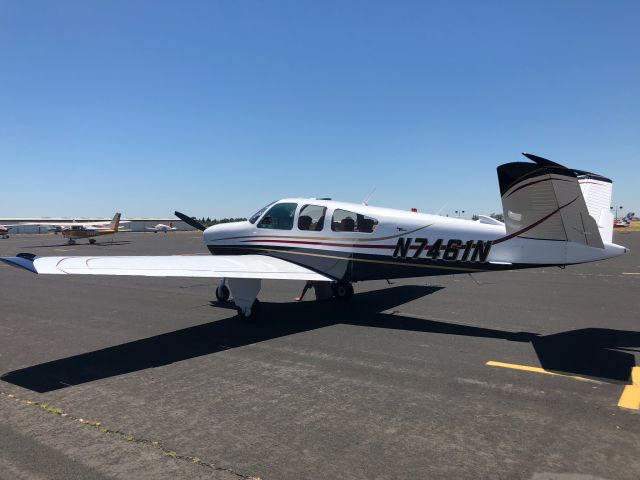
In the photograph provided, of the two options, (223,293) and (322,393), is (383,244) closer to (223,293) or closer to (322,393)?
(223,293)

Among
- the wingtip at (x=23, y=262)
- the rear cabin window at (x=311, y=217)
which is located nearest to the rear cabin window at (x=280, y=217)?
the rear cabin window at (x=311, y=217)

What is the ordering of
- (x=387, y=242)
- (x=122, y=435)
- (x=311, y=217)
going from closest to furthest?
(x=122, y=435) < (x=387, y=242) < (x=311, y=217)

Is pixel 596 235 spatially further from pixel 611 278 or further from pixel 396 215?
pixel 611 278

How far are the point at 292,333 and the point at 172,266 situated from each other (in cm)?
251

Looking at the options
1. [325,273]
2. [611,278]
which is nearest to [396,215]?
[325,273]

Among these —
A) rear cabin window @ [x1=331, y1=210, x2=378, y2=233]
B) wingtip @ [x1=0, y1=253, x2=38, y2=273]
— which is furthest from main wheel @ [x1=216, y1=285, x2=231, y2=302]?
wingtip @ [x1=0, y1=253, x2=38, y2=273]

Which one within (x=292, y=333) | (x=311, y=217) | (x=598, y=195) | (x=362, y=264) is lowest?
(x=292, y=333)

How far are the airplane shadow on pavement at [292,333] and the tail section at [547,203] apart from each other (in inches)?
67.1

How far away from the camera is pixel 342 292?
454 inches

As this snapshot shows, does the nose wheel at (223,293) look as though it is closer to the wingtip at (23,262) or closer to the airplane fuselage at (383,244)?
the airplane fuselage at (383,244)

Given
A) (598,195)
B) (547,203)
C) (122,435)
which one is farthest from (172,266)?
(598,195)

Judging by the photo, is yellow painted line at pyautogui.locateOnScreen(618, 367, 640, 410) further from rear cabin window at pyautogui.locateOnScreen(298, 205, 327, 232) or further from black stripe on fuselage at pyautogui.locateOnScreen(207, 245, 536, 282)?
rear cabin window at pyautogui.locateOnScreen(298, 205, 327, 232)

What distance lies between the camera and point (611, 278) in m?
15.6

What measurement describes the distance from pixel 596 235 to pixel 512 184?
1.49 m
